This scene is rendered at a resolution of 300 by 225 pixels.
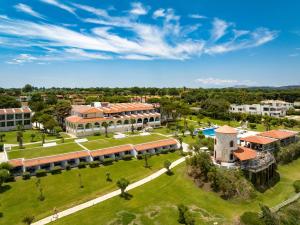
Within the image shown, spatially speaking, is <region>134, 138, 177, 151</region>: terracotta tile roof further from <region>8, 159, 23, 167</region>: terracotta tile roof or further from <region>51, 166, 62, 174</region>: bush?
<region>8, 159, 23, 167</region>: terracotta tile roof

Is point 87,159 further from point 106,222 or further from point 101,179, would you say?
point 106,222

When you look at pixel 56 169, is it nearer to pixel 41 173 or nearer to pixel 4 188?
pixel 41 173

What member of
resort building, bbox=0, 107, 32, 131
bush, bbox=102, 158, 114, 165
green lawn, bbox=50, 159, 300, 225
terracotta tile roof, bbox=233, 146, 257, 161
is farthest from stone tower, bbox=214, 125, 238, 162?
resort building, bbox=0, 107, 32, 131

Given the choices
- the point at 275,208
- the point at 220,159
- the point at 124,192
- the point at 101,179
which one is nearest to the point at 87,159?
the point at 101,179

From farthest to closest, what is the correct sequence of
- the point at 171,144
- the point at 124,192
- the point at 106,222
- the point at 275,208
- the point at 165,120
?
the point at 165,120
the point at 171,144
the point at 124,192
the point at 275,208
the point at 106,222

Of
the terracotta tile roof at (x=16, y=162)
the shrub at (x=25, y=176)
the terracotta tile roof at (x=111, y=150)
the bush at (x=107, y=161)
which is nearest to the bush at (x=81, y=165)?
the terracotta tile roof at (x=111, y=150)

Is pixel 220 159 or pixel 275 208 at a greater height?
pixel 220 159
